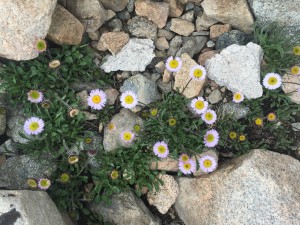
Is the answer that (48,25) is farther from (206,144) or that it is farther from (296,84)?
(296,84)

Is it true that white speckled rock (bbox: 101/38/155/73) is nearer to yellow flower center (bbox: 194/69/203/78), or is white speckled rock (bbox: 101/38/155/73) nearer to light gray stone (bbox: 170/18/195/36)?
light gray stone (bbox: 170/18/195/36)

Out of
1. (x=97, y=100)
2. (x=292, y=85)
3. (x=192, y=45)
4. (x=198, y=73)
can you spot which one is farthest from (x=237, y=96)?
(x=97, y=100)

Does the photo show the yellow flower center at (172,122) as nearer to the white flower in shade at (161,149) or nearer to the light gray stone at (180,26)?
the white flower in shade at (161,149)

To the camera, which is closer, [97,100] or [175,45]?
[97,100]

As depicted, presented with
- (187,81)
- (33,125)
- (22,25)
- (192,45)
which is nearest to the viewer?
(22,25)

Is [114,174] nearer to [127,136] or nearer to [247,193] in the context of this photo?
[127,136]

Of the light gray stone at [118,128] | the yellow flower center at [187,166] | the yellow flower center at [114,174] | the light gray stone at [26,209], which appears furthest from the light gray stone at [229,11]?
the light gray stone at [26,209]

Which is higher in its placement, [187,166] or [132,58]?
[132,58]
